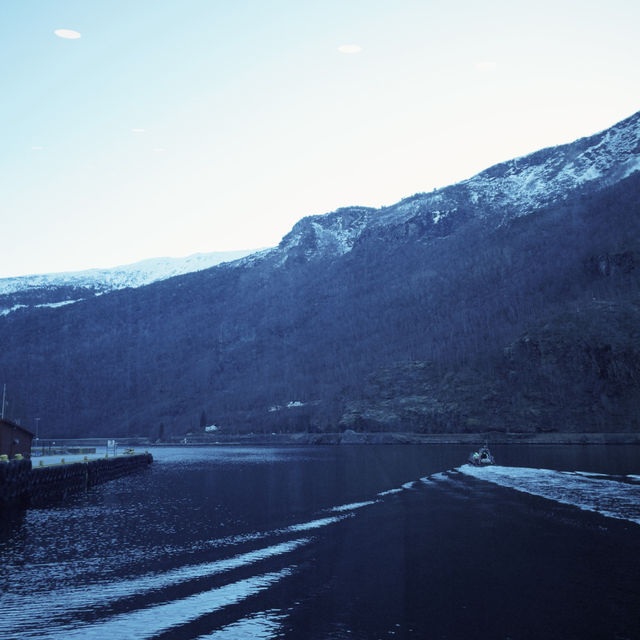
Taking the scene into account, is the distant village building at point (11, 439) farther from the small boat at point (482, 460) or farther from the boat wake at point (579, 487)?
the small boat at point (482, 460)

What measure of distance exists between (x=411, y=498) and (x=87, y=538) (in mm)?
23827

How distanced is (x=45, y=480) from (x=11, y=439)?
959 cm

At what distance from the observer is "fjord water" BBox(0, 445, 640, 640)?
15.8 meters

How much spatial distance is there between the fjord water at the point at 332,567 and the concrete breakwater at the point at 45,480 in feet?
8.59

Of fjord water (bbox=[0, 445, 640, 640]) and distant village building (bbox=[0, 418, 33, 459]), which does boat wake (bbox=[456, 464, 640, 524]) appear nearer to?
fjord water (bbox=[0, 445, 640, 640])

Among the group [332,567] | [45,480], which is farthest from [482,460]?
[332,567]

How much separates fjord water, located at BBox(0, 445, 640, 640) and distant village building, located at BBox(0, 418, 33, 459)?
49.6ft

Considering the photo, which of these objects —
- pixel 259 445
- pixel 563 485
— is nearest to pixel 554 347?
pixel 259 445

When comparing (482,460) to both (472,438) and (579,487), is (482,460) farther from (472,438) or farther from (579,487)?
(472,438)

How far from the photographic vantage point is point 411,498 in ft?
144

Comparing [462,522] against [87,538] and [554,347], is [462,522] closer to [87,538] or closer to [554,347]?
[87,538]

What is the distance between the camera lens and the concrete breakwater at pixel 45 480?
4221 centimetres

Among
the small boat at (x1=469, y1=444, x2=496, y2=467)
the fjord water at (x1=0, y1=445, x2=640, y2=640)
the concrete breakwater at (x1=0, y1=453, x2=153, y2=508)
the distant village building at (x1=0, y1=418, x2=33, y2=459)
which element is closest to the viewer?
the fjord water at (x1=0, y1=445, x2=640, y2=640)

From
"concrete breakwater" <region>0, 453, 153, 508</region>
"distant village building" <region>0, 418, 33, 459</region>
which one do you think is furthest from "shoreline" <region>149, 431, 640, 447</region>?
"distant village building" <region>0, 418, 33, 459</region>
